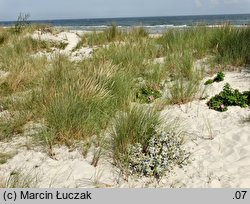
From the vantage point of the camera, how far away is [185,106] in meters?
4.82

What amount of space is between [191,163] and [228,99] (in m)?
1.57

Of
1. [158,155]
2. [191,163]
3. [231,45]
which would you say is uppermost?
[231,45]

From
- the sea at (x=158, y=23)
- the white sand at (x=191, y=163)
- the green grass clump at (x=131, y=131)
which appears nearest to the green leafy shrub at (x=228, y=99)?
the white sand at (x=191, y=163)

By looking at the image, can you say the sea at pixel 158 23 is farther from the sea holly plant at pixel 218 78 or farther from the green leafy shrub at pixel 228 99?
the green leafy shrub at pixel 228 99

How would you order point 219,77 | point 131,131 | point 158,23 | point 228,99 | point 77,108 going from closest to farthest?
1. point 131,131
2. point 77,108
3. point 228,99
4. point 219,77
5. point 158,23

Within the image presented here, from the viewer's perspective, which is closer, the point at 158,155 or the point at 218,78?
the point at 158,155

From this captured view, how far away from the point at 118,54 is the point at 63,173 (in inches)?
156

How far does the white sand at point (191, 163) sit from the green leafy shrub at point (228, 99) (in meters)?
0.10

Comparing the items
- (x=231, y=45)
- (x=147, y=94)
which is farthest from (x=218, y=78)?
(x=231, y=45)

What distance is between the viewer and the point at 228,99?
185 inches

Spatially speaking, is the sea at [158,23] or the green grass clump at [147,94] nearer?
the green grass clump at [147,94]

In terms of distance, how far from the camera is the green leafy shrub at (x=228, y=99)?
4629 millimetres

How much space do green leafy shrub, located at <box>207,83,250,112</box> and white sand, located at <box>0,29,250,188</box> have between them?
3.9 inches

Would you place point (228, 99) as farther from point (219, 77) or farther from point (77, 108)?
point (77, 108)
